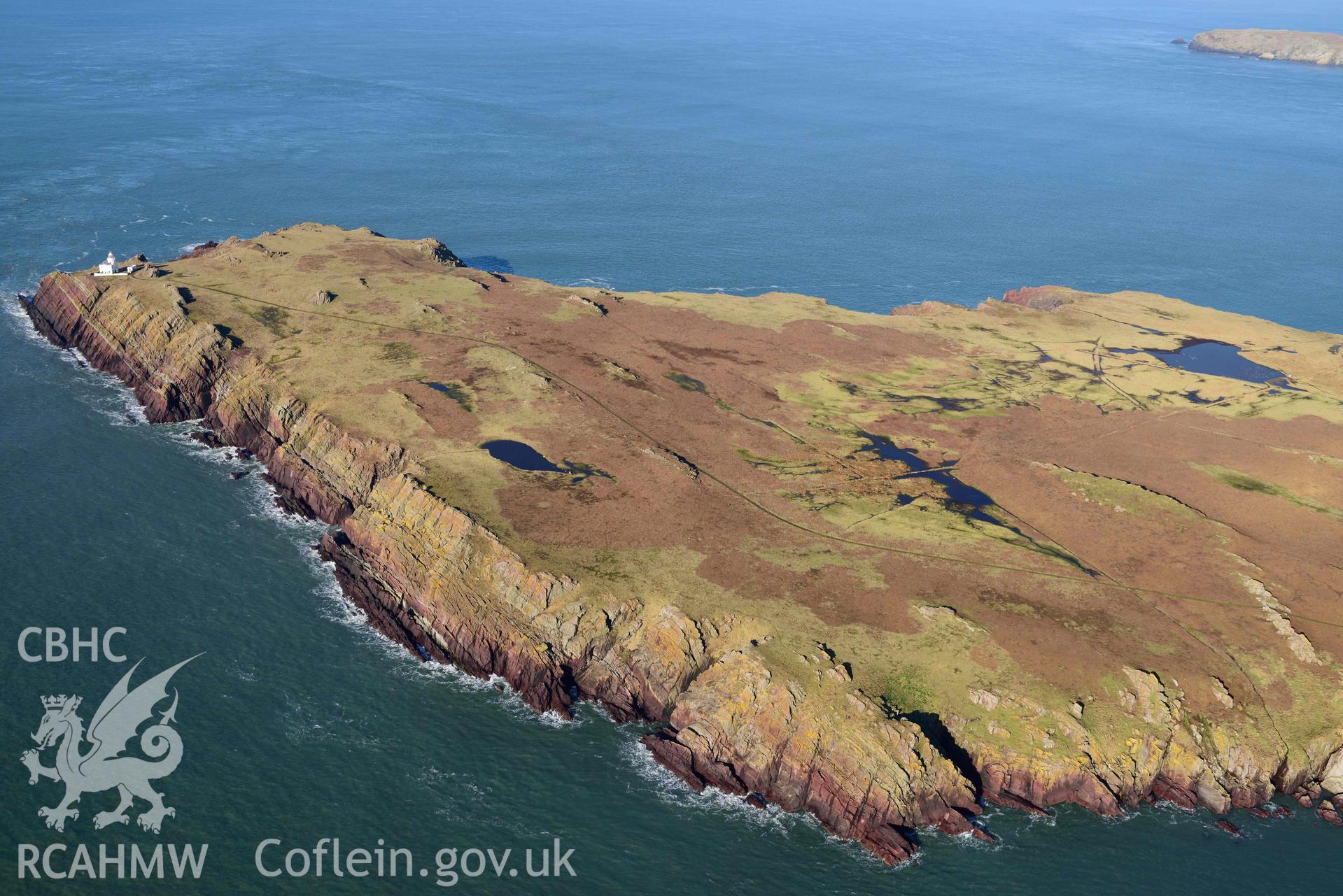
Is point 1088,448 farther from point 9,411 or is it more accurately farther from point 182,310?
point 9,411

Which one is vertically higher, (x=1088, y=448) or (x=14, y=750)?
(x=1088, y=448)

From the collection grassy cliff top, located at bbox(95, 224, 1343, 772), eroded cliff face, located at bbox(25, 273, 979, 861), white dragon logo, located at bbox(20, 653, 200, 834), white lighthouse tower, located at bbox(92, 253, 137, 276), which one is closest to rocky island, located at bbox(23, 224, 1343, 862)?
eroded cliff face, located at bbox(25, 273, 979, 861)

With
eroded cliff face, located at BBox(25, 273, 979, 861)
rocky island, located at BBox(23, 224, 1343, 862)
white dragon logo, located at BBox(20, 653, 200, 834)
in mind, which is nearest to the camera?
white dragon logo, located at BBox(20, 653, 200, 834)

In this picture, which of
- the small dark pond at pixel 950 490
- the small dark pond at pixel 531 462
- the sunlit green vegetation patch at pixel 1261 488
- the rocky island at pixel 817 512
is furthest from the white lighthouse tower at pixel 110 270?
the sunlit green vegetation patch at pixel 1261 488

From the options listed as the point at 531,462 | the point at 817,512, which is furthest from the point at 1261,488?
the point at 531,462

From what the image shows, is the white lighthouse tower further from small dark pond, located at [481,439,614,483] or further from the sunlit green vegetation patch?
the sunlit green vegetation patch

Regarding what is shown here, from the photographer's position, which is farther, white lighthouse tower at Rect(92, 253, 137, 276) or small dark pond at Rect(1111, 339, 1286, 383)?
small dark pond at Rect(1111, 339, 1286, 383)

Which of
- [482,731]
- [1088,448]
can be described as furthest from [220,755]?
[1088,448]

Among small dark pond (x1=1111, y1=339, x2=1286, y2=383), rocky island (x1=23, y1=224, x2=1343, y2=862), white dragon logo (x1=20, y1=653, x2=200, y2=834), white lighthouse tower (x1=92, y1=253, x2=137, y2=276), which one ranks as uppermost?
white lighthouse tower (x1=92, y1=253, x2=137, y2=276)
